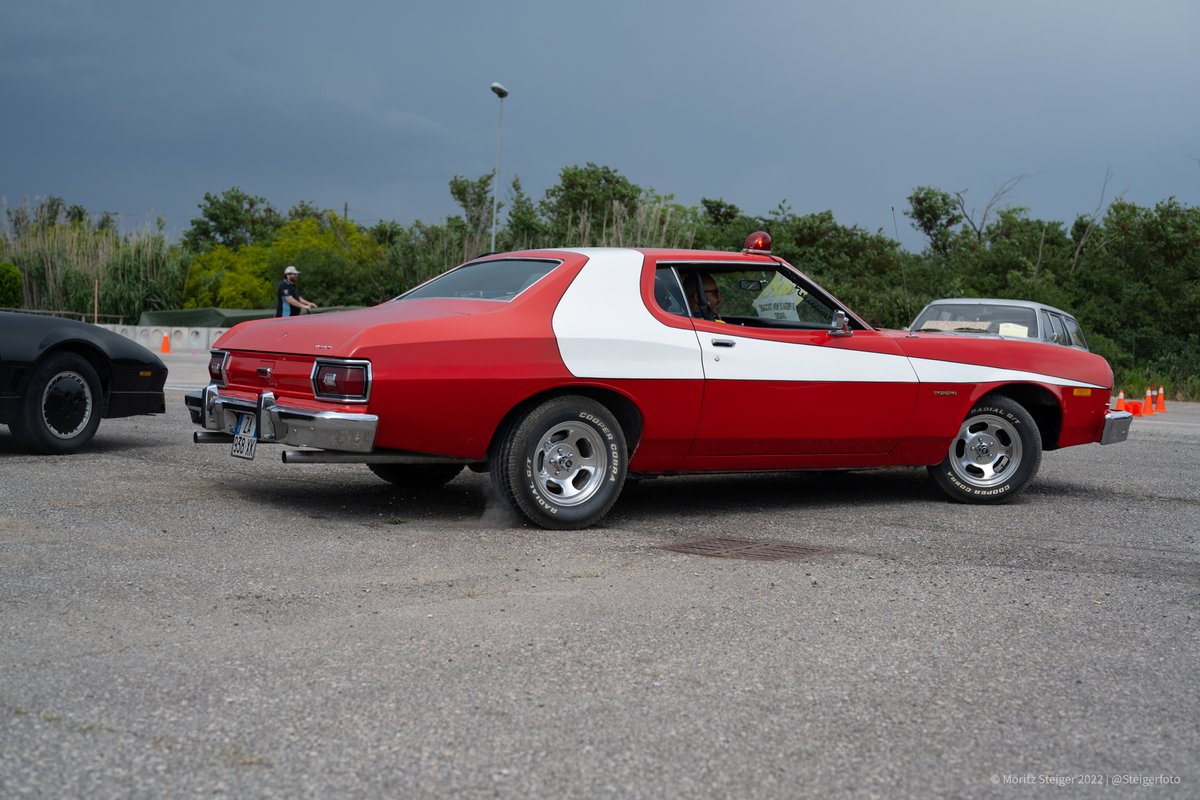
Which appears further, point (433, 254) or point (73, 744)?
point (433, 254)

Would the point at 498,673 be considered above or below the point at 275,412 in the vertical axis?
below

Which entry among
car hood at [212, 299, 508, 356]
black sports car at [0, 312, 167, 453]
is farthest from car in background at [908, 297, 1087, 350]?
black sports car at [0, 312, 167, 453]

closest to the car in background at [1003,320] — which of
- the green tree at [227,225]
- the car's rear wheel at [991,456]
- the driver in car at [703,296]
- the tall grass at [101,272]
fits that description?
the car's rear wheel at [991,456]

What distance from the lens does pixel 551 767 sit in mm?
3104

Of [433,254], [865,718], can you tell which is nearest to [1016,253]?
[433,254]

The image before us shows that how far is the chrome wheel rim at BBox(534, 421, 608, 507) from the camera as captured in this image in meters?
6.39

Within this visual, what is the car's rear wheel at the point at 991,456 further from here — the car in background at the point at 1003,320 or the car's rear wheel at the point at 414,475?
the car in background at the point at 1003,320

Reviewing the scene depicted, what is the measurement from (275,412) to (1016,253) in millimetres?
32085

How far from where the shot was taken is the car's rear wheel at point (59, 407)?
8.37 m

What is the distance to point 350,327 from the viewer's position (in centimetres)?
613

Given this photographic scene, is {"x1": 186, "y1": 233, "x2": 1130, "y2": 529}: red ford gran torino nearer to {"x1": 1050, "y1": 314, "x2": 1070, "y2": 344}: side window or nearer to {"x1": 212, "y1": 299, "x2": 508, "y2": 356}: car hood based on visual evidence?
{"x1": 212, "y1": 299, "x2": 508, "y2": 356}: car hood

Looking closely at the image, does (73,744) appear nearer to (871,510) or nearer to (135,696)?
(135,696)

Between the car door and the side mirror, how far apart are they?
0.07 feet

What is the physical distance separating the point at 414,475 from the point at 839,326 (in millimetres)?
2771
